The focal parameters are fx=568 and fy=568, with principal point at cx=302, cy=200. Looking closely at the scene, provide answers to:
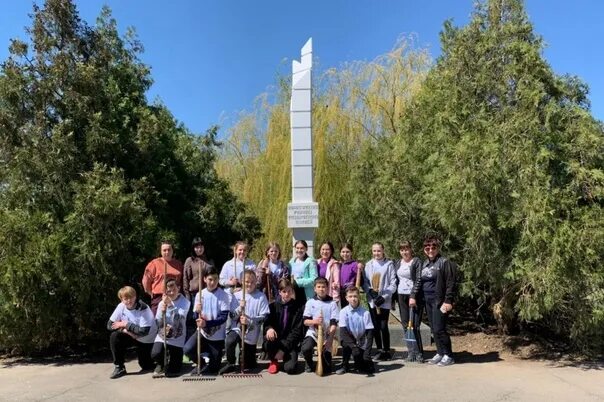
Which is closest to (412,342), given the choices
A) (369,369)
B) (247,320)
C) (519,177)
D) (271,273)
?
(369,369)

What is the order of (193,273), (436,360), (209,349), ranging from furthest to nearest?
(193,273) → (436,360) → (209,349)

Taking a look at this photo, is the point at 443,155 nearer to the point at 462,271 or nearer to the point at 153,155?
the point at 462,271

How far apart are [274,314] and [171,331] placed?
50.9 inches

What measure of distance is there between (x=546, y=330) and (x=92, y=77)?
7913 mm

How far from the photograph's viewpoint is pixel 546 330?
880 cm

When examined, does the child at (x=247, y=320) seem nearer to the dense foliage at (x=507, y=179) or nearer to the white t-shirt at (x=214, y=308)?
the white t-shirt at (x=214, y=308)

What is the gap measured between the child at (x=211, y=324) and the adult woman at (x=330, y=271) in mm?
1377

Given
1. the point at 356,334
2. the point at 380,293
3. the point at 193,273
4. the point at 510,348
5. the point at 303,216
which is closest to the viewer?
the point at 356,334

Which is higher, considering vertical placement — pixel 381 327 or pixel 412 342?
pixel 381 327

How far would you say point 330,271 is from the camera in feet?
25.2

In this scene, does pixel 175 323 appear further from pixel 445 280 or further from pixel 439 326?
pixel 445 280

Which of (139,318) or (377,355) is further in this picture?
(377,355)

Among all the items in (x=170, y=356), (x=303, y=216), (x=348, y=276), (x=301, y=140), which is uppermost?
(x=301, y=140)

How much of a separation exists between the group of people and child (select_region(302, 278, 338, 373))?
0.04 feet
